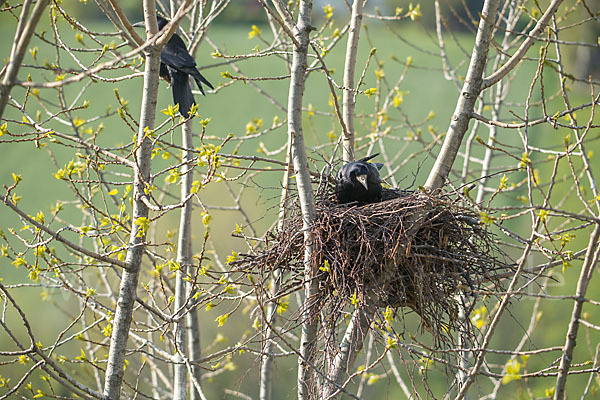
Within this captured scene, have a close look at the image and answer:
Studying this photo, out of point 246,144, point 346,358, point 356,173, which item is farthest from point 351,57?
point 246,144

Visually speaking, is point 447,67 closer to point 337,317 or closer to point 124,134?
point 337,317

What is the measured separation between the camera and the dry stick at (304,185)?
2467 millimetres

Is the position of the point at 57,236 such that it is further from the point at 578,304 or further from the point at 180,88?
the point at 180,88

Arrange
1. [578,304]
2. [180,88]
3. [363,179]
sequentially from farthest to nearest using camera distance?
[180,88] → [363,179] → [578,304]

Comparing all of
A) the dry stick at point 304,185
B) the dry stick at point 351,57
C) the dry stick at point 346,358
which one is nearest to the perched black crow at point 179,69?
the dry stick at point 351,57

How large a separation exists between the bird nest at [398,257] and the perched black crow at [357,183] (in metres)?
0.32

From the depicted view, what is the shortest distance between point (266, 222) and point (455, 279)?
538 centimetres

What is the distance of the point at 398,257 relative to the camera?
256 cm

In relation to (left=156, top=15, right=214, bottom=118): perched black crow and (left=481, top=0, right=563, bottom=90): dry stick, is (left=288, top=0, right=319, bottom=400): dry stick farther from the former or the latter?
(left=156, top=15, right=214, bottom=118): perched black crow

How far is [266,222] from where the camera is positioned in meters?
7.93

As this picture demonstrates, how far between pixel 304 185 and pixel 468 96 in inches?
31.5

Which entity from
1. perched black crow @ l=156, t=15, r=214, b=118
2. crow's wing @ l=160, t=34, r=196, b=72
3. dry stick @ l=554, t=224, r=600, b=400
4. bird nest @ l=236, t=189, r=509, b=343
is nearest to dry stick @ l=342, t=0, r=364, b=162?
bird nest @ l=236, t=189, r=509, b=343

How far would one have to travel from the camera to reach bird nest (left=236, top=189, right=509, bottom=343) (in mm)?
2562

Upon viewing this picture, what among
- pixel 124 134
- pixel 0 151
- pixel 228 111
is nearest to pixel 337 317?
pixel 124 134
